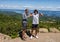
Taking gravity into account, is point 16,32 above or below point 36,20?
below

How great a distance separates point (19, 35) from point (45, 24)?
3344 millimetres

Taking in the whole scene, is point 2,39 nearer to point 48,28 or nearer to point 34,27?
point 34,27

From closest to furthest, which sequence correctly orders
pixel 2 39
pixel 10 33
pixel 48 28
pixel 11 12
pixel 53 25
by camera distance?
pixel 2 39 < pixel 10 33 < pixel 48 28 < pixel 53 25 < pixel 11 12

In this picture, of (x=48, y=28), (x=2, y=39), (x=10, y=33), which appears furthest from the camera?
(x=48, y=28)

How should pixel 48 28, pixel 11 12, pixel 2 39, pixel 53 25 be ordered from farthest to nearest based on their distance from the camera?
pixel 11 12 < pixel 53 25 < pixel 48 28 < pixel 2 39

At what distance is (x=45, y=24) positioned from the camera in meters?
16.2

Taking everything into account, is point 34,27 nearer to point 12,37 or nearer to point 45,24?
point 12,37

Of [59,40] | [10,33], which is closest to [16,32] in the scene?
[10,33]

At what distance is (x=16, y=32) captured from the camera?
45.4 feet

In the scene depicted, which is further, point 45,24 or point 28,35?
point 45,24

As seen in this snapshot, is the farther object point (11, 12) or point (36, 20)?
point (11, 12)

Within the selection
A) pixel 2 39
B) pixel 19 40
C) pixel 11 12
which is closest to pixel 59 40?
pixel 19 40

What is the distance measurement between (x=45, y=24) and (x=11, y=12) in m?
4.28

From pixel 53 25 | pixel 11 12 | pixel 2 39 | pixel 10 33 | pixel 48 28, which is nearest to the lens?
pixel 2 39
